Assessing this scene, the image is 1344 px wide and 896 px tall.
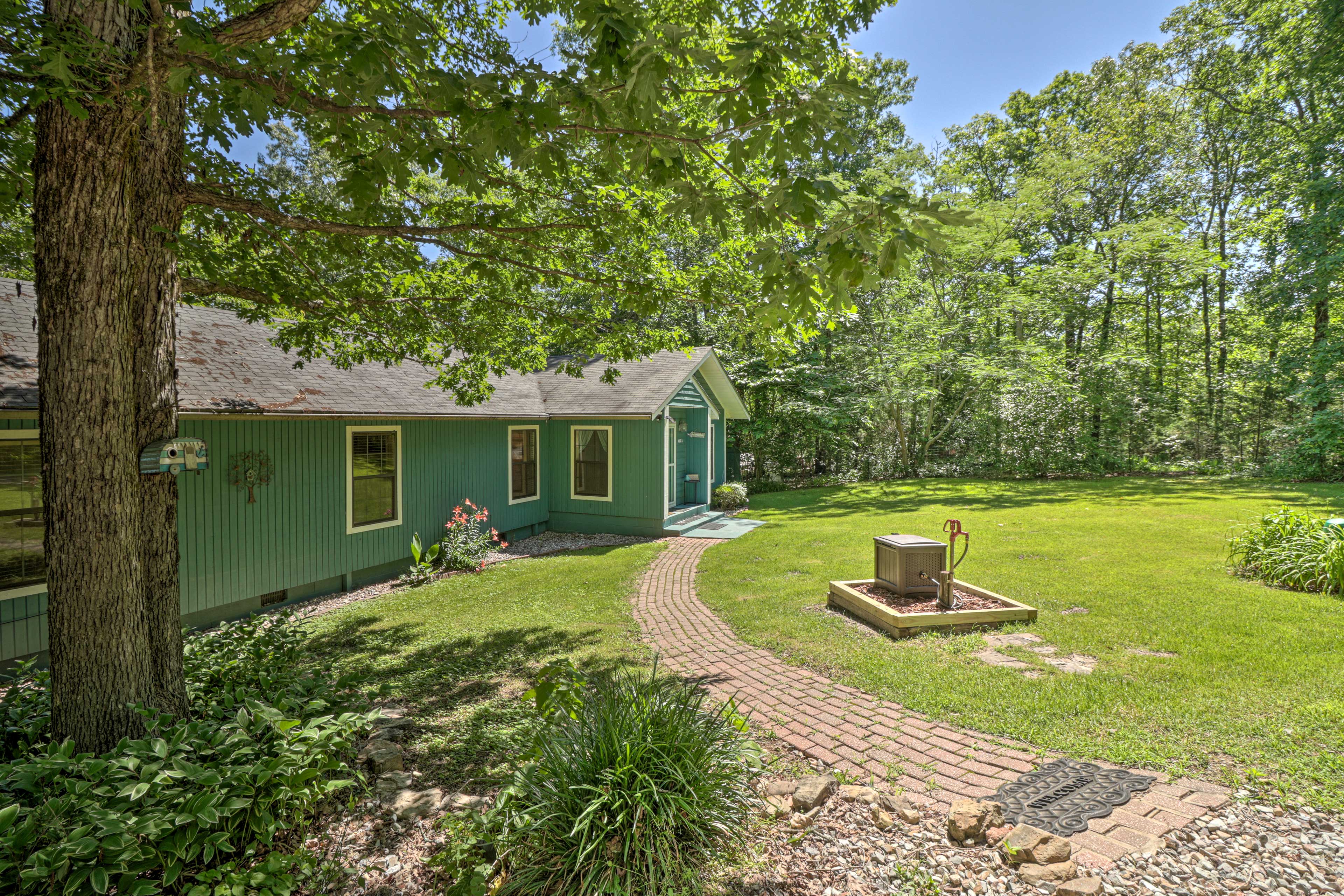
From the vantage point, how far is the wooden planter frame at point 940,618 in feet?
17.8

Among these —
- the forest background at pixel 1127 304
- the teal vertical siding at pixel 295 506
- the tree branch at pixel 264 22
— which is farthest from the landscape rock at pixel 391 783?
the forest background at pixel 1127 304

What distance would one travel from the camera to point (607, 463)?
12.1 metres

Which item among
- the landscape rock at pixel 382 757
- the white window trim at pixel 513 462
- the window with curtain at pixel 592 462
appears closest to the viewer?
→ the landscape rock at pixel 382 757

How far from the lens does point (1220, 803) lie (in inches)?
108

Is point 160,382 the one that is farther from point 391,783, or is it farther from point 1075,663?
point 1075,663

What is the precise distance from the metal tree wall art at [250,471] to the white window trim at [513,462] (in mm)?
4679

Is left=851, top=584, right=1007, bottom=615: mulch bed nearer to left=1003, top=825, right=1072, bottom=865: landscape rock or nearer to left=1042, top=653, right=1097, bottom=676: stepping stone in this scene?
left=1042, top=653, right=1097, bottom=676: stepping stone

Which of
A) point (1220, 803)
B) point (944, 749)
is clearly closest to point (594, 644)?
point (944, 749)

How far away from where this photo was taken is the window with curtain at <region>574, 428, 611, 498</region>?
12149mm

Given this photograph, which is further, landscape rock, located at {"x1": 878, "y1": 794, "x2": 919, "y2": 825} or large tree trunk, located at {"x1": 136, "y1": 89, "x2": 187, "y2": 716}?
large tree trunk, located at {"x1": 136, "y1": 89, "x2": 187, "y2": 716}

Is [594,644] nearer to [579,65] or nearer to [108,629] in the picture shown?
[108,629]

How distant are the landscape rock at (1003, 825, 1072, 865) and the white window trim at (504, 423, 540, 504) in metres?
10.2

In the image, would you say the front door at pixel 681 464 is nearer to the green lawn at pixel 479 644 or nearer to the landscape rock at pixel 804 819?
the green lawn at pixel 479 644

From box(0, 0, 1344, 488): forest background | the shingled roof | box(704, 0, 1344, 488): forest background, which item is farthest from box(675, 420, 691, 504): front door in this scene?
box(704, 0, 1344, 488): forest background
